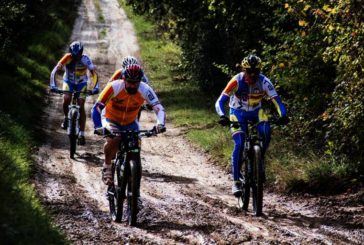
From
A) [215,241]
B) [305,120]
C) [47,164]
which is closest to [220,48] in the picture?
[305,120]

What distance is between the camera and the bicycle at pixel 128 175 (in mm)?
8094

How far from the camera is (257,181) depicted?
8.94 metres

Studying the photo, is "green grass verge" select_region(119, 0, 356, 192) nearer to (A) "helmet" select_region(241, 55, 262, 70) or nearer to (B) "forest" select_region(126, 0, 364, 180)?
(B) "forest" select_region(126, 0, 364, 180)

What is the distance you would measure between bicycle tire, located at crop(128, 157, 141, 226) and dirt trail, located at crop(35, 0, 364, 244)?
0.16 meters

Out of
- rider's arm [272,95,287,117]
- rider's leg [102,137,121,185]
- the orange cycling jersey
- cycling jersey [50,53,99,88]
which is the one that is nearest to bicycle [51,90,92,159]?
cycling jersey [50,53,99,88]

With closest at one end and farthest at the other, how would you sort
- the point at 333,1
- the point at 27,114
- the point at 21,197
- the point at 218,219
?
1. the point at 21,197
2. the point at 218,219
3. the point at 333,1
4. the point at 27,114

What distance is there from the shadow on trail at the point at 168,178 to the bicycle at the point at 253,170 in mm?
2214

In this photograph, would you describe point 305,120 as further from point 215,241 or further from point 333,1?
point 215,241

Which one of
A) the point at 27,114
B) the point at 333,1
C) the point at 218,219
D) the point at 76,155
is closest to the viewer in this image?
the point at 218,219

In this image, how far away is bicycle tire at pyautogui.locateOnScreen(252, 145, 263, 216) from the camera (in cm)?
888

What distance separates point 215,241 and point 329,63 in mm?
6384

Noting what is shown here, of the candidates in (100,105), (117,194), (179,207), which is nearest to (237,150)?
(179,207)

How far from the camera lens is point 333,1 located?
9.28m

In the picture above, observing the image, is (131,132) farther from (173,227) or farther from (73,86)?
(73,86)
